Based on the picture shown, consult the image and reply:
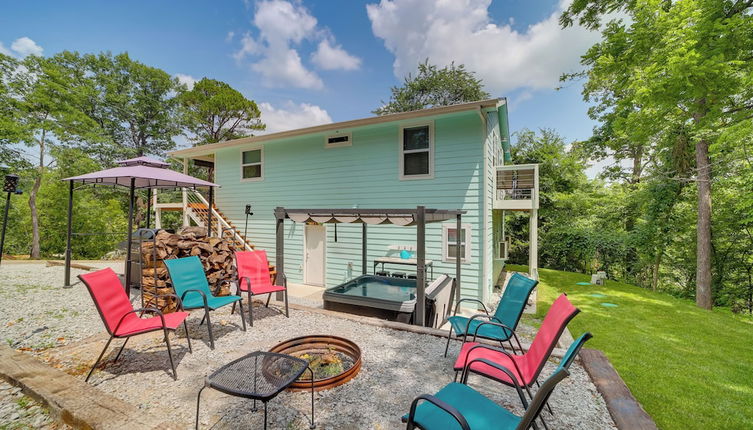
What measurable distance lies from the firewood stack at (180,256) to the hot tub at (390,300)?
2.06 metres

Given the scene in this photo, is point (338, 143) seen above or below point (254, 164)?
above

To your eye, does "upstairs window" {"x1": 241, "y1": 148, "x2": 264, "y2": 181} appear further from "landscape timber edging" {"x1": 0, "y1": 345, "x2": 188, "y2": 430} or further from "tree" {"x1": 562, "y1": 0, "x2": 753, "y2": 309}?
"tree" {"x1": 562, "y1": 0, "x2": 753, "y2": 309}

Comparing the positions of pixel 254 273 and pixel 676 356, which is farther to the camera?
pixel 254 273

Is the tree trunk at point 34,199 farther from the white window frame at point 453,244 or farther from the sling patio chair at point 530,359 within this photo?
the sling patio chair at point 530,359

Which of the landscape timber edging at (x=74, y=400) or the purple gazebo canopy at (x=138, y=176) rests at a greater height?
the purple gazebo canopy at (x=138, y=176)

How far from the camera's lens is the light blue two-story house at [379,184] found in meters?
7.29

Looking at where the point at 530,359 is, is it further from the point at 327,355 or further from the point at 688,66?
the point at 688,66

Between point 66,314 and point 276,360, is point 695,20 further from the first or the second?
point 66,314

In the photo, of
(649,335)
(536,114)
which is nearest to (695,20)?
(536,114)

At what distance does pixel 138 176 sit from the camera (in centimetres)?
539

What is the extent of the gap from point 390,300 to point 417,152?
4.21m

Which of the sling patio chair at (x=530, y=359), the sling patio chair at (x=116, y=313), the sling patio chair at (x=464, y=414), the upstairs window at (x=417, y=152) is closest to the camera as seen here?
the sling patio chair at (x=464, y=414)

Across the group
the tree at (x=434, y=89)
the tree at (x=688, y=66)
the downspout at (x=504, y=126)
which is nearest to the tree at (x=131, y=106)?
the tree at (x=434, y=89)

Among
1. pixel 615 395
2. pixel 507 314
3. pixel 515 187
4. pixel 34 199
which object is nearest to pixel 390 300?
pixel 507 314
